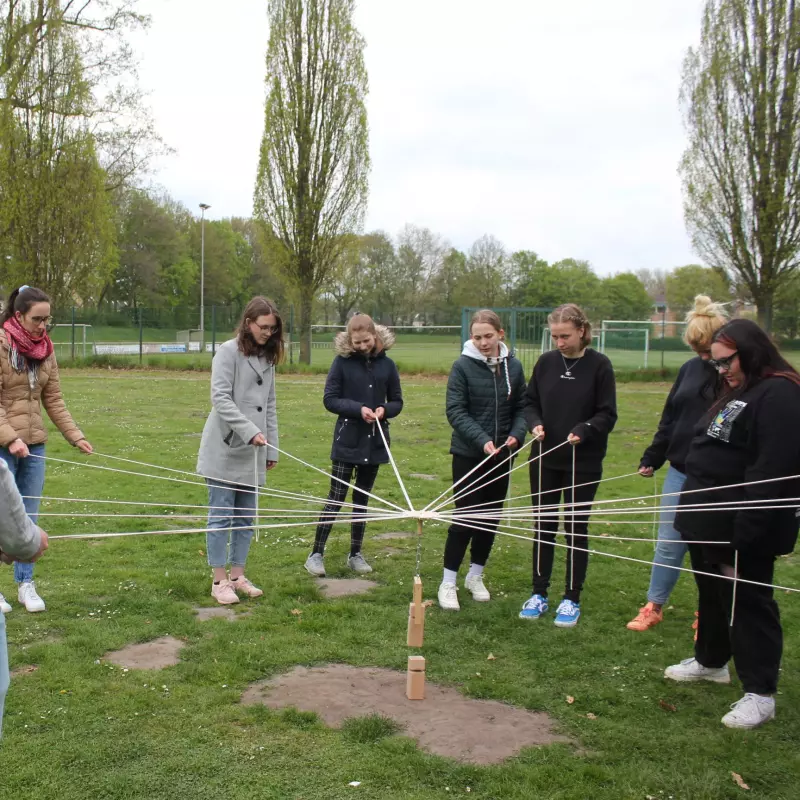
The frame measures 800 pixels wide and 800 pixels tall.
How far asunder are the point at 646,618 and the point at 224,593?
2805 millimetres

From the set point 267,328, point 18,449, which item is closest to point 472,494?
point 267,328

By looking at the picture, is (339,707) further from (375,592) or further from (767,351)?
(767,351)

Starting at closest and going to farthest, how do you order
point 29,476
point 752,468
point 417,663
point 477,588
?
point 752,468
point 417,663
point 29,476
point 477,588

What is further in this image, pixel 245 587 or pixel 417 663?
pixel 245 587

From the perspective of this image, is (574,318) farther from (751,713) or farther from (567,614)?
(751,713)

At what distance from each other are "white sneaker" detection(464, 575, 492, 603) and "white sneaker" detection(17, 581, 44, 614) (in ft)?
9.42

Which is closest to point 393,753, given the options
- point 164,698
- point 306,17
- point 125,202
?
point 164,698

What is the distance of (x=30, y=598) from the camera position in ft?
17.4

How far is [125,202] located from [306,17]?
2964 cm

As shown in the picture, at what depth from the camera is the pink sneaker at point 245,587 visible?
5715 mm

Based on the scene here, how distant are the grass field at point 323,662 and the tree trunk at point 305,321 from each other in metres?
22.4

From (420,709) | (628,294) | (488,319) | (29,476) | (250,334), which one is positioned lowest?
(420,709)

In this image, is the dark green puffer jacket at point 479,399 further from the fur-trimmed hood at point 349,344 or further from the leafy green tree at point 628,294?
the leafy green tree at point 628,294

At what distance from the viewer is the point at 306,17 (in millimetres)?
30250
